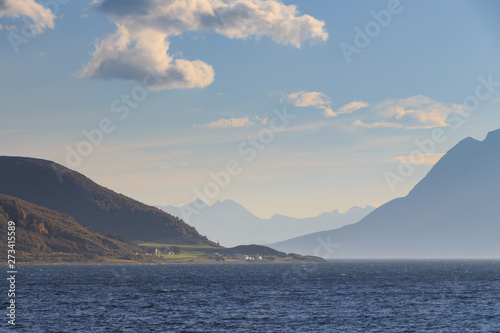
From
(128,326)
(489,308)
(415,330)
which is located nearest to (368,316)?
(415,330)

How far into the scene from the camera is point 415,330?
80000 mm

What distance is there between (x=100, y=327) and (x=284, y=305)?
129 ft

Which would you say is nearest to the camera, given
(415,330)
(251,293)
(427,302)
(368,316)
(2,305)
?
(415,330)

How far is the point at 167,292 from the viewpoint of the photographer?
137875 mm

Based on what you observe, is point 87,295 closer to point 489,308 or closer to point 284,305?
point 284,305

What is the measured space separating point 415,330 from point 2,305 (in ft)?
241

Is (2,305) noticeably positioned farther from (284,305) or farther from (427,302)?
(427,302)

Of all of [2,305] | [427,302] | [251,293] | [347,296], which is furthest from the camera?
[251,293]

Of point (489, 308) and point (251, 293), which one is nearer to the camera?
point (489, 308)

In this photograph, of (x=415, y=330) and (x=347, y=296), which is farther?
(x=347, y=296)

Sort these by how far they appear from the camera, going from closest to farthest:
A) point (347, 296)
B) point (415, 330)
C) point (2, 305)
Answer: point (415, 330) < point (2, 305) < point (347, 296)

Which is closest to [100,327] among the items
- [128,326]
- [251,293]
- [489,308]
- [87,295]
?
[128,326]

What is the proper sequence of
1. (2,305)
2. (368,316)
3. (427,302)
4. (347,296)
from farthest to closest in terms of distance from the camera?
1. (347,296)
2. (427,302)
3. (2,305)
4. (368,316)

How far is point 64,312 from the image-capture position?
96500 millimetres
